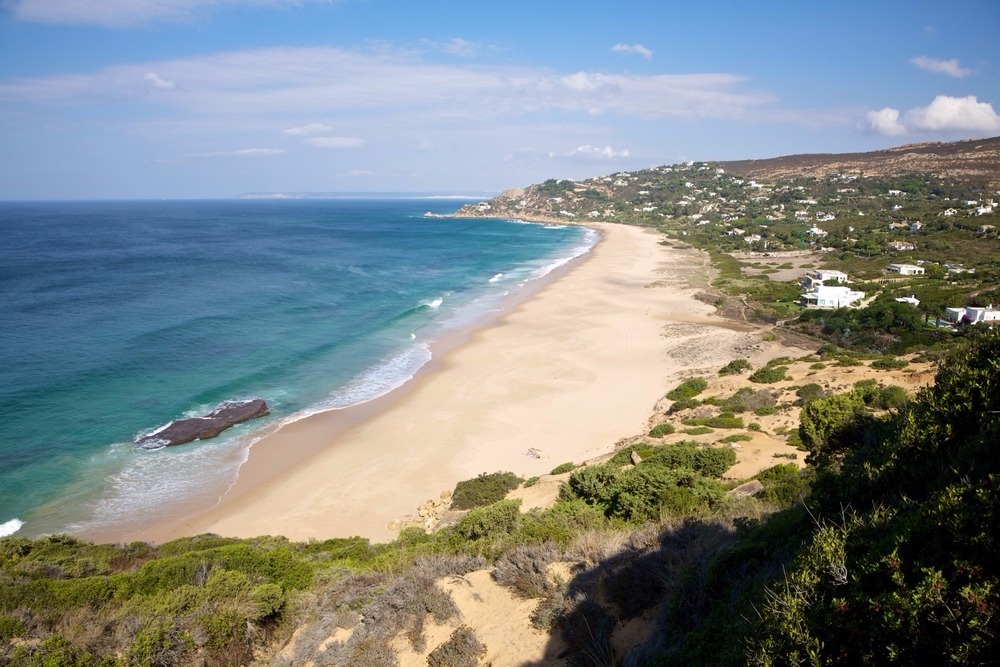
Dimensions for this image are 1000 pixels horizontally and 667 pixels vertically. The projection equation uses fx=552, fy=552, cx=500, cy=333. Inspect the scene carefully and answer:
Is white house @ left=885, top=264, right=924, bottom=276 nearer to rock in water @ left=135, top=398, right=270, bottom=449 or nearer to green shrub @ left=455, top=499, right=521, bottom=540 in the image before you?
green shrub @ left=455, top=499, right=521, bottom=540

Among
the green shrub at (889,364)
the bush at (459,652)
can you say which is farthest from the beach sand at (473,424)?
the bush at (459,652)

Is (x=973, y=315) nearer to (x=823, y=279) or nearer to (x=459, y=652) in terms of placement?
(x=823, y=279)

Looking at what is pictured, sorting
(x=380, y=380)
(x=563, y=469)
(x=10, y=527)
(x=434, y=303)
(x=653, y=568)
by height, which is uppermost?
(x=653, y=568)

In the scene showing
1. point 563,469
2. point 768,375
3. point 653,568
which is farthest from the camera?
point 768,375

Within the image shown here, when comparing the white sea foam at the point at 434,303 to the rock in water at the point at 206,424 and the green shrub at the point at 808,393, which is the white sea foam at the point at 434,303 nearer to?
the rock in water at the point at 206,424

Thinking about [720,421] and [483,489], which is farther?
[720,421]

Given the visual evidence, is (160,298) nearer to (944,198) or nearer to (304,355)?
(304,355)

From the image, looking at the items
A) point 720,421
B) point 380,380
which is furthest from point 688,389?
point 380,380
